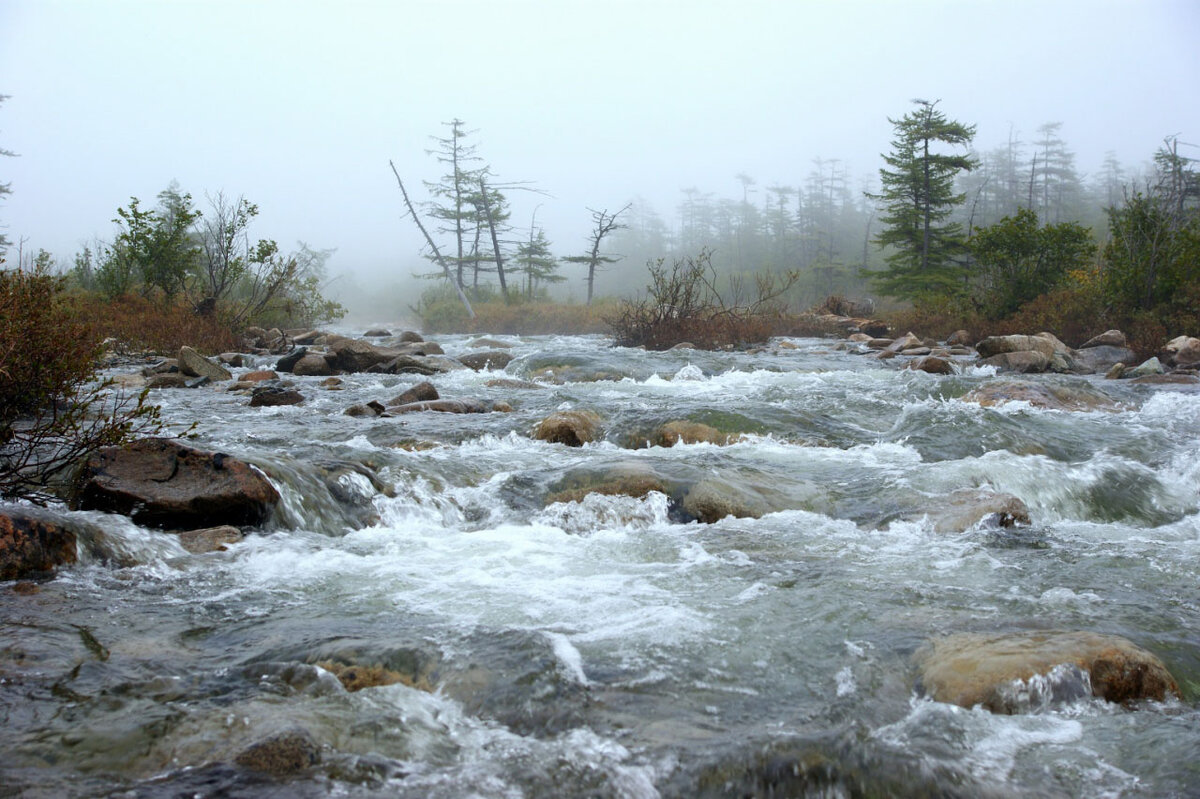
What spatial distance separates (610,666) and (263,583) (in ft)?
6.73

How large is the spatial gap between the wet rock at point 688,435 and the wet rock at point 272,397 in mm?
5029

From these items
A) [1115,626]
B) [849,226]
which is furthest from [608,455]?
[849,226]

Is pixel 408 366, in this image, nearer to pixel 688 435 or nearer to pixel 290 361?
pixel 290 361

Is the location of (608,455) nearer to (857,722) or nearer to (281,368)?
(857,722)

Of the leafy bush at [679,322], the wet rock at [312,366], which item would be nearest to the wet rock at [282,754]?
the wet rock at [312,366]

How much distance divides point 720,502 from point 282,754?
3.75 meters

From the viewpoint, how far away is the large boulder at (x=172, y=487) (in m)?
4.65

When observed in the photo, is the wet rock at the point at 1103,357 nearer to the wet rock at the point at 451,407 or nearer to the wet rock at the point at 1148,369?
the wet rock at the point at 1148,369

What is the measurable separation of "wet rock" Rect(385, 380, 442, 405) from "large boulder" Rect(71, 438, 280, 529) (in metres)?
4.55

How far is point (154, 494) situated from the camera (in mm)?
4738

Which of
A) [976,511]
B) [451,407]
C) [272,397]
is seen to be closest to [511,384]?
[451,407]

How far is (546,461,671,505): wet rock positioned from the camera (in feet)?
18.9

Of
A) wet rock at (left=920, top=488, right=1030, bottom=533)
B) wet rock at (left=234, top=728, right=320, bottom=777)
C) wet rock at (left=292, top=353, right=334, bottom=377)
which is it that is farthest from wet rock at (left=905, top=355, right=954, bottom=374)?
wet rock at (left=234, top=728, right=320, bottom=777)

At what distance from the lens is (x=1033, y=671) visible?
9.52 ft
